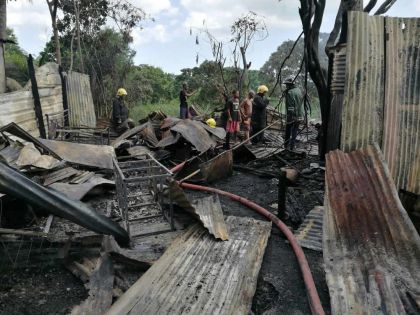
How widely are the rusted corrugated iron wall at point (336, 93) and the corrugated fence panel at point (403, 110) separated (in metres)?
1.70

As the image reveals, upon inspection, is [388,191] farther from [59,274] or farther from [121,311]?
[59,274]

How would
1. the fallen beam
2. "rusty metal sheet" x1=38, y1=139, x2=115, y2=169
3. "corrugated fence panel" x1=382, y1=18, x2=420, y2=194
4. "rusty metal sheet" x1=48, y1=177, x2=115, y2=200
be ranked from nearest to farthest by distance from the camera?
the fallen beam → "corrugated fence panel" x1=382, y1=18, x2=420, y2=194 → "rusty metal sheet" x1=48, y1=177, x2=115, y2=200 → "rusty metal sheet" x1=38, y1=139, x2=115, y2=169

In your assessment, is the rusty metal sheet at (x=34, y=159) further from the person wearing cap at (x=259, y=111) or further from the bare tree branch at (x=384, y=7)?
the bare tree branch at (x=384, y=7)

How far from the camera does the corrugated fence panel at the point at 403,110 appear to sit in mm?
4020

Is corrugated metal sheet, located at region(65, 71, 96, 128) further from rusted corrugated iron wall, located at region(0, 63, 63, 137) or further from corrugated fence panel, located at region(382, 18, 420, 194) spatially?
corrugated fence panel, located at region(382, 18, 420, 194)

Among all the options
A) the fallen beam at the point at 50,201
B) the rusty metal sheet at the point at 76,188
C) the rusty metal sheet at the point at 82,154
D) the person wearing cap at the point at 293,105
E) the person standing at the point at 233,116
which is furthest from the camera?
the person standing at the point at 233,116

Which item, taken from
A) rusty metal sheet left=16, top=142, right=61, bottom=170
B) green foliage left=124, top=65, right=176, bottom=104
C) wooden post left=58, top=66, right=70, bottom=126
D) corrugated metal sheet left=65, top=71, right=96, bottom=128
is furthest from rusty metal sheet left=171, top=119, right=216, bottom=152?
green foliage left=124, top=65, right=176, bottom=104

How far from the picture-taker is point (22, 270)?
3721mm

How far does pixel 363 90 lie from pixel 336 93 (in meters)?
2.46

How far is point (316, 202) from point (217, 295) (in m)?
3.13

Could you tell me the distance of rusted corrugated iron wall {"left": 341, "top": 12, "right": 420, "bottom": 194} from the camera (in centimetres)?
404

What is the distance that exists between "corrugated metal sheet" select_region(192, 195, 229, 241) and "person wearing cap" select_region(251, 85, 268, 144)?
5356mm

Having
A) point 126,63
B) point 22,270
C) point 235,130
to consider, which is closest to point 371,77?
point 22,270

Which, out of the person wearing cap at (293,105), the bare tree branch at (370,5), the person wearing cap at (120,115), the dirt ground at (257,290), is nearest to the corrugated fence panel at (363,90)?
the dirt ground at (257,290)
